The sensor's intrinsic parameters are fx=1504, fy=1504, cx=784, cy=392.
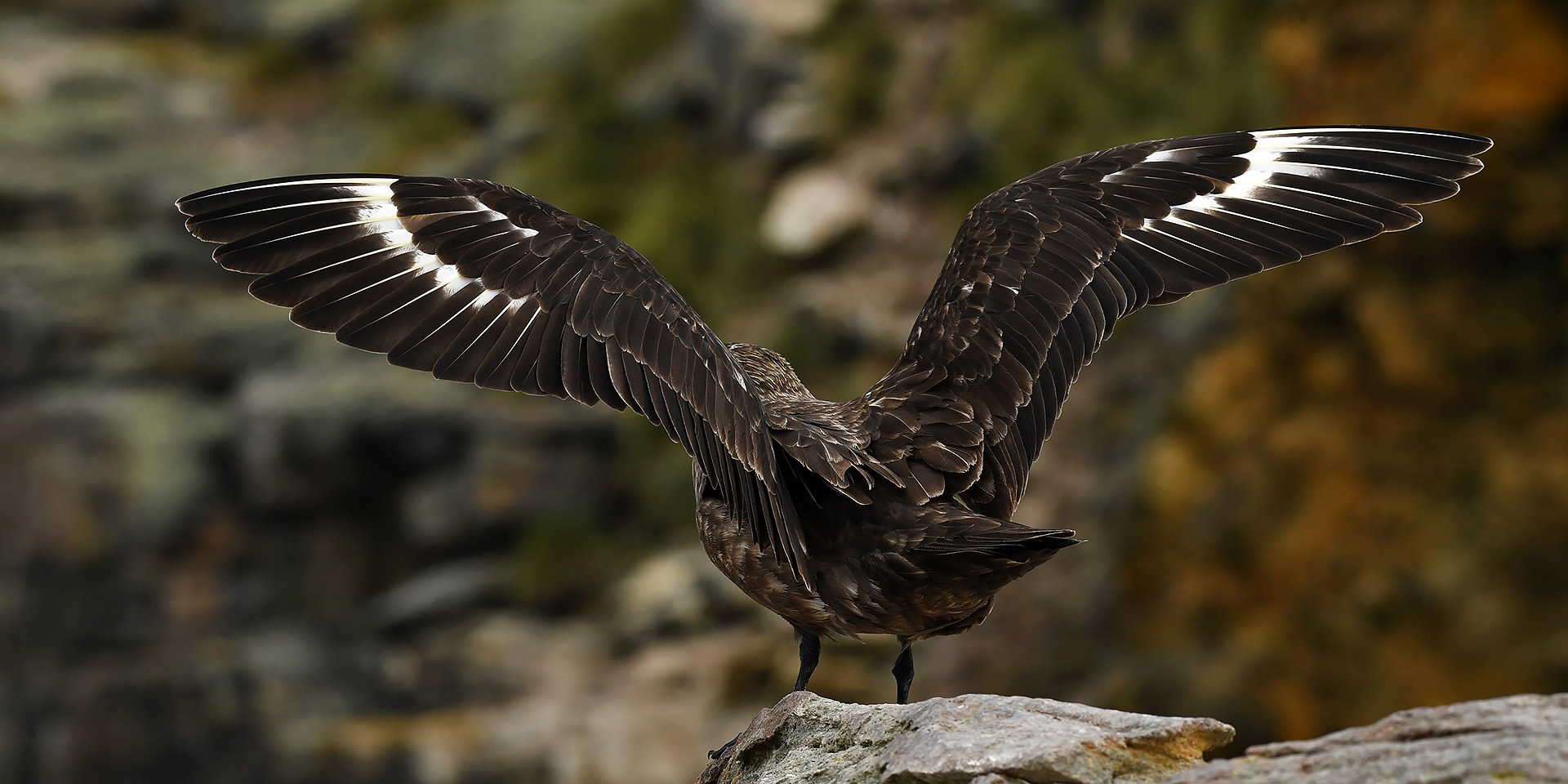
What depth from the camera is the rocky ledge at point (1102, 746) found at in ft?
10.7

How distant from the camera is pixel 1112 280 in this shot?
5.73m

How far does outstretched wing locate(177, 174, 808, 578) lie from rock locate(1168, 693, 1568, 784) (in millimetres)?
1713

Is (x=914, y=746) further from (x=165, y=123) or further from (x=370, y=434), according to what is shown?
(x=165, y=123)

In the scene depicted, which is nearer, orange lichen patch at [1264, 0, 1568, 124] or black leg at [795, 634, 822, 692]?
black leg at [795, 634, 822, 692]

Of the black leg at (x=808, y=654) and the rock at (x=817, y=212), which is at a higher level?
the rock at (x=817, y=212)

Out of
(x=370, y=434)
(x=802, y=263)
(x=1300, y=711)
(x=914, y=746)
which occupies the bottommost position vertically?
(x=914, y=746)

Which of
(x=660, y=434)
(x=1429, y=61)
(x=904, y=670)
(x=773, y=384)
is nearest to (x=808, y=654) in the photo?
(x=904, y=670)

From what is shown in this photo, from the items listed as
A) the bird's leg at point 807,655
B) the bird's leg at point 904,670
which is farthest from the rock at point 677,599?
the bird's leg at point 807,655

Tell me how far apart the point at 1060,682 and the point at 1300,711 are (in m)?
1.91

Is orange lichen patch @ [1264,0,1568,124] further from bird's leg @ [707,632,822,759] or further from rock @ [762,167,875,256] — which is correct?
bird's leg @ [707,632,822,759]

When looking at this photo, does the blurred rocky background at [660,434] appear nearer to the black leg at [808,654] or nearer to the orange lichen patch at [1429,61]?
the orange lichen patch at [1429,61]

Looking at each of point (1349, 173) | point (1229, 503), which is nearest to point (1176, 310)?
point (1229, 503)

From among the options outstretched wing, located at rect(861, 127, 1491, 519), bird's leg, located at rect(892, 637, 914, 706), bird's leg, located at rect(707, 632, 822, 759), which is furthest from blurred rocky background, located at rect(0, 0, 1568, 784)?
bird's leg, located at rect(707, 632, 822, 759)

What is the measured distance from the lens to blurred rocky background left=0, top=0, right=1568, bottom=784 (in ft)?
29.2
